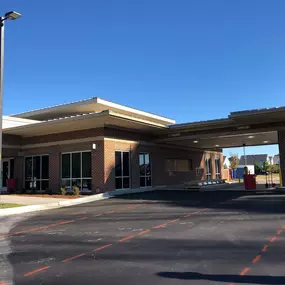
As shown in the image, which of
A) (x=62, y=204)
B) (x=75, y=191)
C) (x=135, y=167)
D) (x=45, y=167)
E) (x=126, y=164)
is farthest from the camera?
(x=45, y=167)

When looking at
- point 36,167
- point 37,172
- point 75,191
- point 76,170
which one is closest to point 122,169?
point 76,170

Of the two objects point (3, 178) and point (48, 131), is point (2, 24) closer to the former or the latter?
point (48, 131)

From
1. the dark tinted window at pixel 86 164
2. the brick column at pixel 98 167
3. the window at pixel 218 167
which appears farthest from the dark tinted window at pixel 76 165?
the window at pixel 218 167

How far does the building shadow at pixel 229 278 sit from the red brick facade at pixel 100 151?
49.9ft

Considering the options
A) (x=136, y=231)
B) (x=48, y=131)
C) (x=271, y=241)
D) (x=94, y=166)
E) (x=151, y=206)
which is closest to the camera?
(x=271, y=241)

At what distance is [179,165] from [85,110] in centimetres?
1087

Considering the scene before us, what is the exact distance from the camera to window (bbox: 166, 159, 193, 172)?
2808 cm

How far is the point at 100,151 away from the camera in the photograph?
2045cm

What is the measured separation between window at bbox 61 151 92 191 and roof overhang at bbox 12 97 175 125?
346cm

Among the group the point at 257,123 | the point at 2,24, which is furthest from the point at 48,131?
the point at 257,123

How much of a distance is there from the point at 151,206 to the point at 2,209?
6.51 m

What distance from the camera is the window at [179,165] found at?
2808 cm

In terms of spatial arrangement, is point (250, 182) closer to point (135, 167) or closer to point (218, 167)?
point (135, 167)

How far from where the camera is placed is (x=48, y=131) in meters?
22.6
